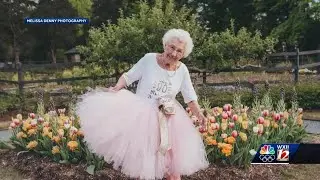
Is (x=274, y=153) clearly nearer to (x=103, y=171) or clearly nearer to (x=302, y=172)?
(x=302, y=172)

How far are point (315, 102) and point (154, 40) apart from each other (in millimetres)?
4967

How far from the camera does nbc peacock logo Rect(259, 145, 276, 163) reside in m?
→ 6.06

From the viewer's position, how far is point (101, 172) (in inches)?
220

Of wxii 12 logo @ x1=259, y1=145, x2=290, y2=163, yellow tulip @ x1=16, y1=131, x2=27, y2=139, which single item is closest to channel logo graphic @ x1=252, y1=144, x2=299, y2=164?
wxii 12 logo @ x1=259, y1=145, x2=290, y2=163

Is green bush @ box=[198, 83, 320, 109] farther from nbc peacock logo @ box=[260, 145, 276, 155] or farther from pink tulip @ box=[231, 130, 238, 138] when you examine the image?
pink tulip @ box=[231, 130, 238, 138]

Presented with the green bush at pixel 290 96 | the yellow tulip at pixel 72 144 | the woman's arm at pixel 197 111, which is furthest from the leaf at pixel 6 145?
the green bush at pixel 290 96

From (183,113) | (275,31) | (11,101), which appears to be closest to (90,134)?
(183,113)

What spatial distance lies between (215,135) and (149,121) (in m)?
1.40

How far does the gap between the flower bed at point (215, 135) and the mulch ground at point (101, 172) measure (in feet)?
0.32

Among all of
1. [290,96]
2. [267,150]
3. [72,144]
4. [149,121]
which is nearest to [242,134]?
[267,150]

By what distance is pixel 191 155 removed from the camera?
16.9 feet

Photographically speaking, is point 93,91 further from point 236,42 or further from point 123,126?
point 236,42

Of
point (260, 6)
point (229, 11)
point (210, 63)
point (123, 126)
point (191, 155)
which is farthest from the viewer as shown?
point (229, 11)

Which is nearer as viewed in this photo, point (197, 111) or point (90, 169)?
point (197, 111)
